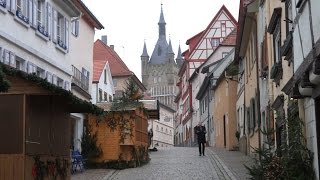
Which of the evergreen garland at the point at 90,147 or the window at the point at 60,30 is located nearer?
the window at the point at 60,30

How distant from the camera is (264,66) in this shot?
22438 millimetres

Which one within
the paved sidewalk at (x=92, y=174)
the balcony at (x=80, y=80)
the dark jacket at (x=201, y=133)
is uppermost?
the balcony at (x=80, y=80)

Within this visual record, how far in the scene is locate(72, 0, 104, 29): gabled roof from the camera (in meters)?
31.9

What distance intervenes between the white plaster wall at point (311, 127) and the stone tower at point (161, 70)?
148m

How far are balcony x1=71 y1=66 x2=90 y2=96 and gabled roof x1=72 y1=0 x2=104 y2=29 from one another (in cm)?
→ 312

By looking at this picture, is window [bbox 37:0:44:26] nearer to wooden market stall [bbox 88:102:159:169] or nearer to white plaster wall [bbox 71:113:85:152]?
wooden market stall [bbox 88:102:159:169]

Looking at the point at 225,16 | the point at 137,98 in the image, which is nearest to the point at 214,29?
the point at 225,16

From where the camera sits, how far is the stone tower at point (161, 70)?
6383 inches

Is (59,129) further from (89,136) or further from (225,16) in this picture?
(225,16)

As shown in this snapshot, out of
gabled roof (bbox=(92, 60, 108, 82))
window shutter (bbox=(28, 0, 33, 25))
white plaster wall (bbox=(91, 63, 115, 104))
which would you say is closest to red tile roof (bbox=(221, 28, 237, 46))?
white plaster wall (bbox=(91, 63, 115, 104))

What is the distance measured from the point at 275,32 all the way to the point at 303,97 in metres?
5.74

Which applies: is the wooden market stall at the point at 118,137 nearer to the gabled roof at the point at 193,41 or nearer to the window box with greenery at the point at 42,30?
the window box with greenery at the point at 42,30

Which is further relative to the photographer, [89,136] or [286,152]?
[89,136]

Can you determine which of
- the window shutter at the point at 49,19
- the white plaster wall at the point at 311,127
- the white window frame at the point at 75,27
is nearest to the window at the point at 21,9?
the window shutter at the point at 49,19
